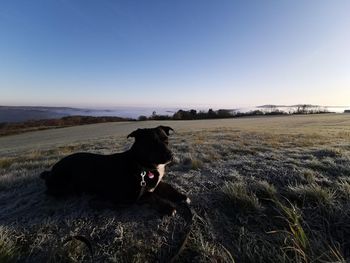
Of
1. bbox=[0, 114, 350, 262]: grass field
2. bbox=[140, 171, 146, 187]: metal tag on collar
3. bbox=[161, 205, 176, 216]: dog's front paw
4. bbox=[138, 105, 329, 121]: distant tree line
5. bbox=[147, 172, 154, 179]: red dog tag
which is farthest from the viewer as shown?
bbox=[138, 105, 329, 121]: distant tree line

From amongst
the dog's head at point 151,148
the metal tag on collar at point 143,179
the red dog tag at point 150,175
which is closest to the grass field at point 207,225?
the metal tag on collar at point 143,179

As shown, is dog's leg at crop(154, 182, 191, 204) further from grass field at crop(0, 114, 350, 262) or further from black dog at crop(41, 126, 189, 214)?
grass field at crop(0, 114, 350, 262)

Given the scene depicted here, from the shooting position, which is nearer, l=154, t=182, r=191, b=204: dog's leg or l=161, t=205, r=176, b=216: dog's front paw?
l=161, t=205, r=176, b=216: dog's front paw

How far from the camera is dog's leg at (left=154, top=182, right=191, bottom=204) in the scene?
369cm

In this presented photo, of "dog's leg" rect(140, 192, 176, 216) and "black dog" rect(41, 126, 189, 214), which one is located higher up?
"black dog" rect(41, 126, 189, 214)

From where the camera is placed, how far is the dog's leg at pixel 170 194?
12.1 ft

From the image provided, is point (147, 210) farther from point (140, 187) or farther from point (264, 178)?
point (264, 178)

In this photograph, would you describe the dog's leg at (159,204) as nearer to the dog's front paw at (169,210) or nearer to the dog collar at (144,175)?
the dog's front paw at (169,210)

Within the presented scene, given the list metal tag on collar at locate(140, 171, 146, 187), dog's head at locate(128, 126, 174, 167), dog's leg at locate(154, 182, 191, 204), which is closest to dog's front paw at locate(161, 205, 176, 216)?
dog's leg at locate(154, 182, 191, 204)

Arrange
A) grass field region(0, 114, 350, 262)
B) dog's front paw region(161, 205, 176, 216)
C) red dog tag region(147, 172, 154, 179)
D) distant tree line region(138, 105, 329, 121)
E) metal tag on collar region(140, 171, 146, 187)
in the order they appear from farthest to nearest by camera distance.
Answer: distant tree line region(138, 105, 329, 121), red dog tag region(147, 172, 154, 179), metal tag on collar region(140, 171, 146, 187), dog's front paw region(161, 205, 176, 216), grass field region(0, 114, 350, 262)

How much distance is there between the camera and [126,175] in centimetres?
370

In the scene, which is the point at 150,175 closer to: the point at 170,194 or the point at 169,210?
the point at 170,194

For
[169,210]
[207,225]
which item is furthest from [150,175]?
[207,225]

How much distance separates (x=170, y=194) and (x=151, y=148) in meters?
0.78
